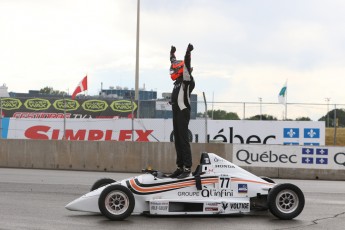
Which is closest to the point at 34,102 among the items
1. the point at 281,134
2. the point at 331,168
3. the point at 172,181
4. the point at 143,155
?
the point at 281,134

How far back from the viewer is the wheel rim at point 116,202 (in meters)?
8.33

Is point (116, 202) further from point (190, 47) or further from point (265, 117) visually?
point (265, 117)

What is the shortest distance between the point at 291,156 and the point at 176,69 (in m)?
10.3

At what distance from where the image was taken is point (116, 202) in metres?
8.42

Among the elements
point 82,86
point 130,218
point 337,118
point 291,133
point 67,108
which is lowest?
point 130,218

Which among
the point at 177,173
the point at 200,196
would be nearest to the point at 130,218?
the point at 177,173

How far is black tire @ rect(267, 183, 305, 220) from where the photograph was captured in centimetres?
849

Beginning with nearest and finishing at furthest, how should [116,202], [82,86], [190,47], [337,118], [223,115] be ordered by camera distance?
1. [116,202]
2. [190,47]
3. [337,118]
4. [223,115]
5. [82,86]

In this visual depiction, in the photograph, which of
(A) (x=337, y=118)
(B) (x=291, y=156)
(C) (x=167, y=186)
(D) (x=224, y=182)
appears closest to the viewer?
(C) (x=167, y=186)

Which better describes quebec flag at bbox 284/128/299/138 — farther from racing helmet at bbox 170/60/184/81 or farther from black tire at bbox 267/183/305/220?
black tire at bbox 267/183/305/220

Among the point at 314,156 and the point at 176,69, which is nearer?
the point at 176,69

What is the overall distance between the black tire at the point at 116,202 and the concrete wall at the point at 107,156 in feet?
35.2

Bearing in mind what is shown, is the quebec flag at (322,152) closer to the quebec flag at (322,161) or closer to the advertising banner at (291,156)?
the advertising banner at (291,156)

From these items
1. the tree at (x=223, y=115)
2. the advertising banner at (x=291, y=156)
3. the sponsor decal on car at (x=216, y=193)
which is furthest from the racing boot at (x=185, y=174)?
the tree at (x=223, y=115)
